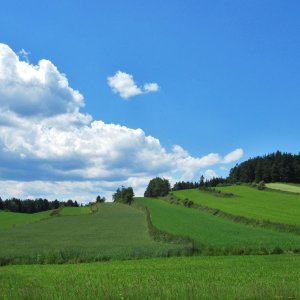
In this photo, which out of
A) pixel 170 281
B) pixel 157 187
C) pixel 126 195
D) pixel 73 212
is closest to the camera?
pixel 170 281

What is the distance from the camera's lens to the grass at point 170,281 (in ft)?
42.2

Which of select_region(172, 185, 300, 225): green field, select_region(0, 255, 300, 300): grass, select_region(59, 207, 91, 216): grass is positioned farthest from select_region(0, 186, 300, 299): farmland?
select_region(59, 207, 91, 216): grass

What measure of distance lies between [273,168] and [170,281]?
14625cm

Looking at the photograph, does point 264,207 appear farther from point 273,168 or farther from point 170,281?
point 273,168

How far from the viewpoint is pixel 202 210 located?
9062 centimetres

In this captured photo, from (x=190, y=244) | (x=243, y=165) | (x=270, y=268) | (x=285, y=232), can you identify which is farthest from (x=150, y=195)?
(x=270, y=268)

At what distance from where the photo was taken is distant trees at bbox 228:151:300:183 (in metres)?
156

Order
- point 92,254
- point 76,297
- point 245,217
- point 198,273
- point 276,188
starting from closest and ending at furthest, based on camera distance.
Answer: point 76,297 → point 198,273 → point 92,254 → point 245,217 → point 276,188

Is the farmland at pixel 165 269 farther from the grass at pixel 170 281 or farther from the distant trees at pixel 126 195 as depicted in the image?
the distant trees at pixel 126 195

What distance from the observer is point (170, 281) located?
61.7ft

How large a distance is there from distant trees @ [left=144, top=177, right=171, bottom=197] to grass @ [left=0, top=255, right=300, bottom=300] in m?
153

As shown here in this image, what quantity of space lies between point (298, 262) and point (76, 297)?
19.1 metres

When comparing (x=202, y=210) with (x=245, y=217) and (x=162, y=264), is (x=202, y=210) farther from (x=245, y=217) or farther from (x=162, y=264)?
(x=162, y=264)

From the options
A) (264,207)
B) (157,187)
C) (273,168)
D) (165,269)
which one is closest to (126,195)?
(157,187)
